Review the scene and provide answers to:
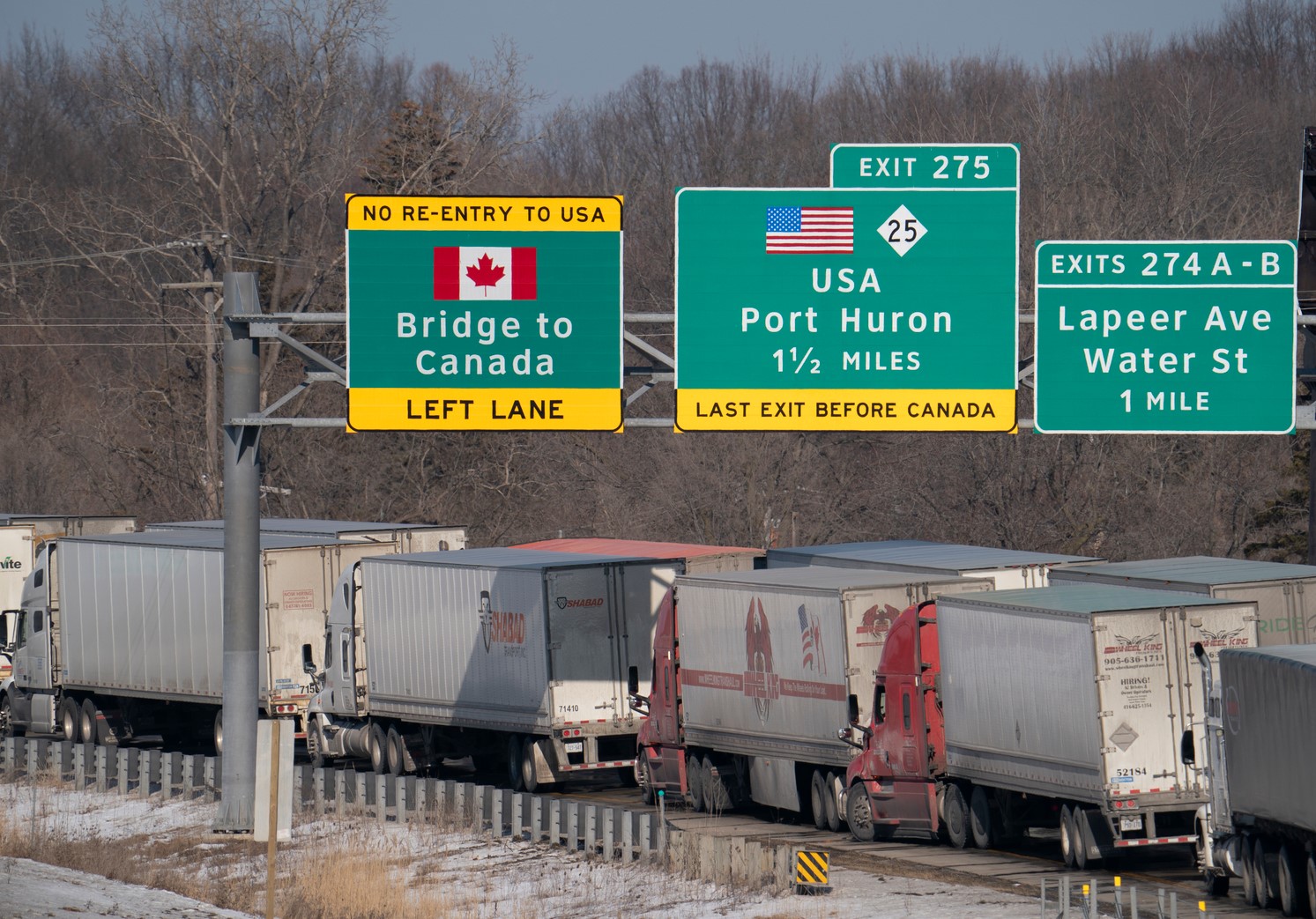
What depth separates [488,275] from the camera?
22156 millimetres

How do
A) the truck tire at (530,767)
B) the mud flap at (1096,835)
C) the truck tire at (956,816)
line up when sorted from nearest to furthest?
the mud flap at (1096,835), the truck tire at (956,816), the truck tire at (530,767)

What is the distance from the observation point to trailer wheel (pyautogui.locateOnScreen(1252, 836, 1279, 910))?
1864 cm

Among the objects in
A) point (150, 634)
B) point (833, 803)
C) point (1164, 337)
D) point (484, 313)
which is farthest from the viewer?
point (150, 634)

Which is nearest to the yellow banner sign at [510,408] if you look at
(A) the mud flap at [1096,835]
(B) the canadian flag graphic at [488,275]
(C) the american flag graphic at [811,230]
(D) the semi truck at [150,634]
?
(B) the canadian flag graphic at [488,275]

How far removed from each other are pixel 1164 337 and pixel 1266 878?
624 cm

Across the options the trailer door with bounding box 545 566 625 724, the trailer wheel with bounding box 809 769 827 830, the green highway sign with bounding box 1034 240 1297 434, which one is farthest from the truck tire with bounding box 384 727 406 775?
the green highway sign with bounding box 1034 240 1297 434

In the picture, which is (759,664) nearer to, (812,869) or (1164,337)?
(812,869)

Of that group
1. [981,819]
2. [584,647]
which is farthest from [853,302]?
[584,647]

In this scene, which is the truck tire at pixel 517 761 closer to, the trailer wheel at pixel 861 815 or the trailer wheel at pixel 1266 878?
the trailer wheel at pixel 861 815

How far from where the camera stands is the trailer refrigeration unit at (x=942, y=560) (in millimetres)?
27562

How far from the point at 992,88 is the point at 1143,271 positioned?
205 ft

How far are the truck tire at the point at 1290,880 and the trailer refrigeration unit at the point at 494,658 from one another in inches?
468

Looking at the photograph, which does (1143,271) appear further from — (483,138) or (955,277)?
(483,138)

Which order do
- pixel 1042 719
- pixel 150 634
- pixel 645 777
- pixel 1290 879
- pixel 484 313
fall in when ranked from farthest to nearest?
1. pixel 150 634
2. pixel 645 777
3. pixel 484 313
4. pixel 1042 719
5. pixel 1290 879
